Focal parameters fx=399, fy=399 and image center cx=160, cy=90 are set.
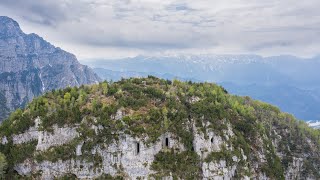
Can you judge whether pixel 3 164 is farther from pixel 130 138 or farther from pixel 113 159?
pixel 130 138

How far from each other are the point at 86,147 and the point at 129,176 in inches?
618

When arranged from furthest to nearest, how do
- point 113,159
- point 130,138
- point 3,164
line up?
point 130,138 → point 113,159 → point 3,164

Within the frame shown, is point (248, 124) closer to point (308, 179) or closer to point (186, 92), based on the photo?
point (186, 92)

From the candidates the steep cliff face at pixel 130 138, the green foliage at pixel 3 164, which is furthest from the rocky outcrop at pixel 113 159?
the green foliage at pixel 3 164

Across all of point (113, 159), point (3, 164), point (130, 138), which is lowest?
point (3, 164)

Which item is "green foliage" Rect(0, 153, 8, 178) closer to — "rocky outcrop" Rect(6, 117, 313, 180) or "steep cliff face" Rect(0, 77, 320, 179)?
"steep cliff face" Rect(0, 77, 320, 179)

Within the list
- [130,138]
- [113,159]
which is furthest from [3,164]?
[130,138]

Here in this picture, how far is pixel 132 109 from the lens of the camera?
130 metres

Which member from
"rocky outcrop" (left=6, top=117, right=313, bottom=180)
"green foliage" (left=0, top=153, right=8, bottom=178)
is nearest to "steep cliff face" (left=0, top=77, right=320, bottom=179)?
"rocky outcrop" (left=6, top=117, right=313, bottom=180)

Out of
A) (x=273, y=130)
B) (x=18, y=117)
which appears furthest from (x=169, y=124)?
(x=273, y=130)

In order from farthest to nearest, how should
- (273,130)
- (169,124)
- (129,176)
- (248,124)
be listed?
(273,130), (248,124), (169,124), (129,176)

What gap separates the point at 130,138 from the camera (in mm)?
121312

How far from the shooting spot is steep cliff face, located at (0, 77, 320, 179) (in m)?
120

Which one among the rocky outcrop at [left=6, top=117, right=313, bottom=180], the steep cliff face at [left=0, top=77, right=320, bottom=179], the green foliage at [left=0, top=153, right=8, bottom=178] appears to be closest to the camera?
the green foliage at [left=0, top=153, right=8, bottom=178]
